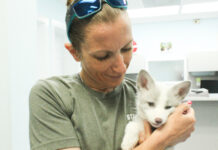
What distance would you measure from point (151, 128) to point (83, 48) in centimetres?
57

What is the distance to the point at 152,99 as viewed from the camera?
1.17 metres

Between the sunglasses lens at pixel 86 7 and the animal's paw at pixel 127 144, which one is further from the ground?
the sunglasses lens at pixel 86 7

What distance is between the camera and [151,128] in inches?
45.4

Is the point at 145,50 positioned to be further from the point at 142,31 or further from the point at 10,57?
the point at 10,57

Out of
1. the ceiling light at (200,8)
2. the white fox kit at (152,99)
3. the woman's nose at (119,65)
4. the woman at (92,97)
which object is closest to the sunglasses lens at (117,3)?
the woman at (92,97)

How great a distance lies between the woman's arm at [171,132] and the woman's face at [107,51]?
11.4 inches

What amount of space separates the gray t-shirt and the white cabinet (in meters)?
4.19

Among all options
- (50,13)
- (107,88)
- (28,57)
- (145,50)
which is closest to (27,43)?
(28,57)

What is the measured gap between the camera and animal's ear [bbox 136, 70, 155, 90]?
1.18 meters

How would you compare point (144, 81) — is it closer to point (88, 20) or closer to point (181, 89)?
point (181, 89)

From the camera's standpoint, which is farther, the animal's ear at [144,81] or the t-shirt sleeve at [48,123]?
the animal's ear at [144,81]

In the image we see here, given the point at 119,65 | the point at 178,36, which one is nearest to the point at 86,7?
the point at 119,65

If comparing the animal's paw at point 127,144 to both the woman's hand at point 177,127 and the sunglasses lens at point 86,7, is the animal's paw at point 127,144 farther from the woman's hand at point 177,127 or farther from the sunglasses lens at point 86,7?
the sunglasses lens at point 86,7

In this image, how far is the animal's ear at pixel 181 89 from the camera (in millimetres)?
1198
